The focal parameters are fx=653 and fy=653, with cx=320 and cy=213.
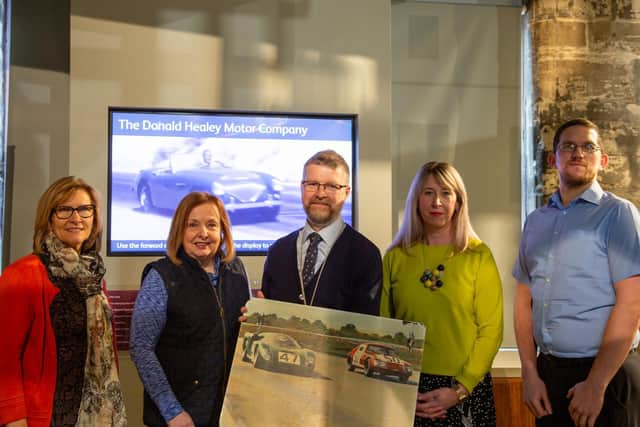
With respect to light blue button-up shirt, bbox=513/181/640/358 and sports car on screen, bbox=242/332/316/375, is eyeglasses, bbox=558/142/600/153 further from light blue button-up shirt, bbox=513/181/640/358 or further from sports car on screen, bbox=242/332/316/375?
sports car on screen, bbox=242/332/316/375

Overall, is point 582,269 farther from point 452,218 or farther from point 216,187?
point 216,187

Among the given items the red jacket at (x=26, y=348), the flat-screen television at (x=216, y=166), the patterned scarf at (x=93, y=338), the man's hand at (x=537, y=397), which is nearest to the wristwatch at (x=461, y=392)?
the man's hand at (x=537, y=397)

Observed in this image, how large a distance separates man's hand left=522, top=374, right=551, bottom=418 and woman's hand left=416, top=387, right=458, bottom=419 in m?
0.38

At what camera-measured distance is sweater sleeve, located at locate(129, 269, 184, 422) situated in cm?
218

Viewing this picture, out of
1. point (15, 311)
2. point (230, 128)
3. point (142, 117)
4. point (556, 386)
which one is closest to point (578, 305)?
point (556, 386)

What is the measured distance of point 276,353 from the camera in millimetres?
2104

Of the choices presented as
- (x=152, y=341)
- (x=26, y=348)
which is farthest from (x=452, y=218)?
(x=26, y=348)

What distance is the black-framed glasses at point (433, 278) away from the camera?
99.1 inches

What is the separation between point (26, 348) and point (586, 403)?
2.03 meters

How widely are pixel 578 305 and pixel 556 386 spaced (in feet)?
1.08

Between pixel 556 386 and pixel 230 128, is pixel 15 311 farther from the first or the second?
pixel 230 128

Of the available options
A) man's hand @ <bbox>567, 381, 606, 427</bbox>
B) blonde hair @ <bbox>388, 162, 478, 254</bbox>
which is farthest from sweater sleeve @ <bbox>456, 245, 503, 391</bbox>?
man's hand @ <bbox>567, 381, 606, 427</bbox>

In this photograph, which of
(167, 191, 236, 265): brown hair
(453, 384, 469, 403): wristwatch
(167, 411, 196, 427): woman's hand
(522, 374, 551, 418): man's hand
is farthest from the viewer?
(522, 374, 551, 418): man's hand

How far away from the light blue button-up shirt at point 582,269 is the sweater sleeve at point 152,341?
1.47 meters
